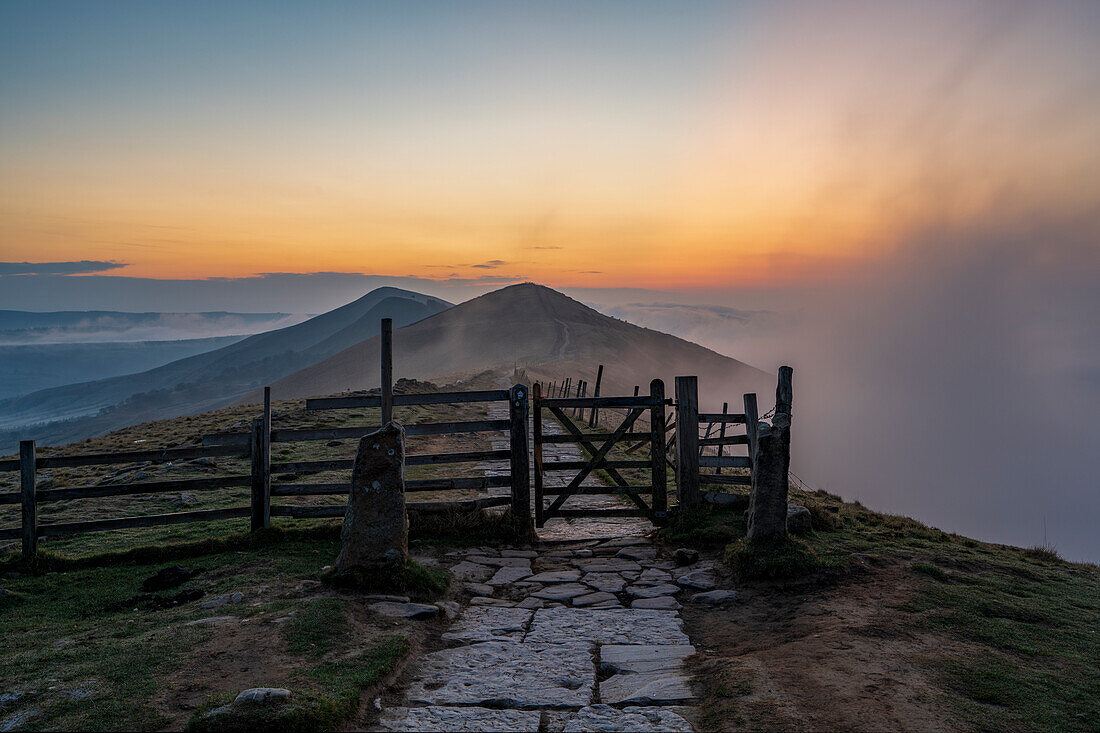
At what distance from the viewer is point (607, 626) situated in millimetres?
6711

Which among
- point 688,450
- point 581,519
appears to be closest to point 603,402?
point 688,450

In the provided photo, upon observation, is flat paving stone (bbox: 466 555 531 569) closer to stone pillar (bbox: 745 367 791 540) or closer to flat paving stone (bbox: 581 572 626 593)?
flat paving stone (bbox: 581 572 626 593)

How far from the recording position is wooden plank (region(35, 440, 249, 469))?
863cm

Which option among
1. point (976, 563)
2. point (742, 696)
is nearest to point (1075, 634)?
point (976, 563)

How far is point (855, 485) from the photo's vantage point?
88562 mm

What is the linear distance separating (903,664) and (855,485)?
304 ft

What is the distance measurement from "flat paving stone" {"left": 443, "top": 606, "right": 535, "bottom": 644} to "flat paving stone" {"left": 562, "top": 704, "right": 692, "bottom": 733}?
1704 millimetres

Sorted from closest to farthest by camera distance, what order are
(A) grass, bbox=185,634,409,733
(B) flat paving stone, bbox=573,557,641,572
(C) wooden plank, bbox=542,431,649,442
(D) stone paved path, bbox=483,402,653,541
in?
(A) grass, bbox=185,634,409,733 < (B) flat paving stone, bbox=573,557,641,572 < (C) wooden plank, bbox=542,431,649,442 < (D) stone paved path, bbox=483,402,653,541

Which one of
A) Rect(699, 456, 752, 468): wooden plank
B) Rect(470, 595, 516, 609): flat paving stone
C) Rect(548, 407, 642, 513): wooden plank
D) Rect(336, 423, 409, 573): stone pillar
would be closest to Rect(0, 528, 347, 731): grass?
Rect(336, 423, 409, 573): stone pillar

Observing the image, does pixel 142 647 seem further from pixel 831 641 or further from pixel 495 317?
pixel 495 317

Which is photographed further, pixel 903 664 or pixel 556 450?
pixel 556 450

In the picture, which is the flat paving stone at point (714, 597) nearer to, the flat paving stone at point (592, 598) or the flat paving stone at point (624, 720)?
the flat paving stone at point (592, 598)

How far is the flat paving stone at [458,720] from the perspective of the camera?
4.50 metres

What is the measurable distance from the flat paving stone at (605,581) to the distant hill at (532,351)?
75.4 meters
